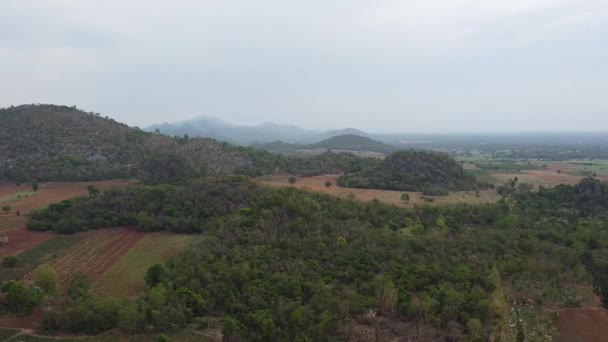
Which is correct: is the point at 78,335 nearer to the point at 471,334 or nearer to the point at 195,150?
the point at 471,334

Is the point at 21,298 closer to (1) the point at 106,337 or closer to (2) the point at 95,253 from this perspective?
(1) the point at 106,337

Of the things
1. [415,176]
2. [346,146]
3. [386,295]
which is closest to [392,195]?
[415,176]

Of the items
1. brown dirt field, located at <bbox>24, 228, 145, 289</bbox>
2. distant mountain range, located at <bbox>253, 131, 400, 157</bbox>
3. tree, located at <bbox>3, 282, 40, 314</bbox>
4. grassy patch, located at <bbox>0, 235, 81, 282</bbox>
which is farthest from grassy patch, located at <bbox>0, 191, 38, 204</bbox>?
distant mountain range, located at <bbox>253, 131, 400, 157</bbox>

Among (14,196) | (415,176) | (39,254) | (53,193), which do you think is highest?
(415,176)

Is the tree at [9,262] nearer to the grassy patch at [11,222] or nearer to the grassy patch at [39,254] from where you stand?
the grassy patch at [39,254]

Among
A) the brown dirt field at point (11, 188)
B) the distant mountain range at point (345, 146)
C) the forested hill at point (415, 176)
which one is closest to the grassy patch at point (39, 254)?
the brown dirt field at point (11, 188)

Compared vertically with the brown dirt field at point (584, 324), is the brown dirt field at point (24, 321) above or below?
above

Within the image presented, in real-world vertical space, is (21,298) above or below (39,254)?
above
